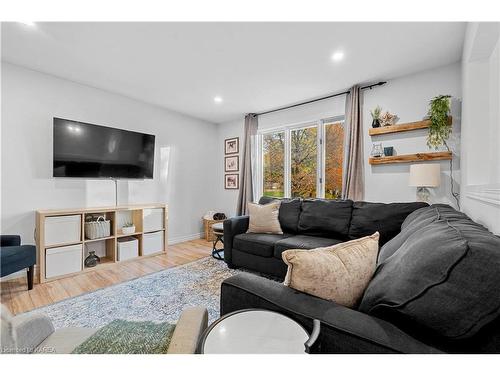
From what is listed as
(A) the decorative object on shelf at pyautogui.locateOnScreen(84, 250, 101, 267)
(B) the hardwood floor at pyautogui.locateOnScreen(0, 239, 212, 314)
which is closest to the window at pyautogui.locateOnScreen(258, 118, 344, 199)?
(B) the hardwood floor at pyautogui.locateOnScreen(0, 239, 212, 314)

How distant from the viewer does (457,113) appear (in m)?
2.67

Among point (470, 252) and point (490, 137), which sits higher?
point (490, 137)

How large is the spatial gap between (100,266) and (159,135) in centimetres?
225

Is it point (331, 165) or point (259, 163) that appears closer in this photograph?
point (331, 165)

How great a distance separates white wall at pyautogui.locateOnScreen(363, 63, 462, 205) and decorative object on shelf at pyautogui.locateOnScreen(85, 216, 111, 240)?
11.8 ft

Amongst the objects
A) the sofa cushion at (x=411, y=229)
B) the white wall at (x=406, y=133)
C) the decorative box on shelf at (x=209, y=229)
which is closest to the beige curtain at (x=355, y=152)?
the white wall at (x=406, y=133)

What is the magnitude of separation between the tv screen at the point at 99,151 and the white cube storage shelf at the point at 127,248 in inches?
37.4

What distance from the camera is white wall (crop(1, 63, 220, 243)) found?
2.71 meters

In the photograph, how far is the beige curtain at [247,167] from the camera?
178 inches

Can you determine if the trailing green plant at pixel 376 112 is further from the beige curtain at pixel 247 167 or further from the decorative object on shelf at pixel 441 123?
the beige curtain at pixel 247 167

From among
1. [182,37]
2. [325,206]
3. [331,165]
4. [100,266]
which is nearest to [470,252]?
[325,206]

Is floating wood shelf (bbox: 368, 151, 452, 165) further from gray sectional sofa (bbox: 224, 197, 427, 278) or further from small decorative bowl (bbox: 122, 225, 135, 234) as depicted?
small decorative bowl (bbox: 122, 225, 135, 234)
